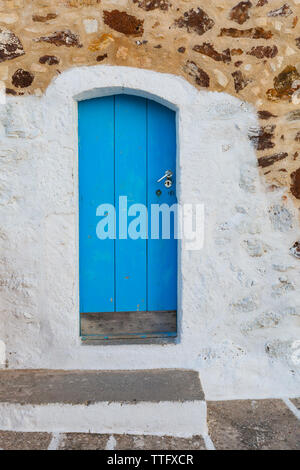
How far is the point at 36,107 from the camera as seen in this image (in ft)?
7.76

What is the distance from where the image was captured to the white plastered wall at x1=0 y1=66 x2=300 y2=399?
2.38 m

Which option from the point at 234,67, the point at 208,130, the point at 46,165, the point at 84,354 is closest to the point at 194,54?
the point at 234,67

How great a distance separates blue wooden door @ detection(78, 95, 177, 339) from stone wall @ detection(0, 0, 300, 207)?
30 centimetres

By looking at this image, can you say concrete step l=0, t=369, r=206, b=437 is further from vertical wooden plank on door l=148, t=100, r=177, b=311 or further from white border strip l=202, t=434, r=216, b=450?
vertical wooden plank on door l=148, t=100, r=177, b=311

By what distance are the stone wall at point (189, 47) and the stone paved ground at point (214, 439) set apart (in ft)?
4.64

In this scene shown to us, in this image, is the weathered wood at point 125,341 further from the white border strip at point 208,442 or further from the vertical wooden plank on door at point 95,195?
the white border strip at point 208,442

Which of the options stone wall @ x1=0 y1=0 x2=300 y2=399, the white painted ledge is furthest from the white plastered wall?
the white painted ledge

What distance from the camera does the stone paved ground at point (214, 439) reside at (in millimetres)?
1970

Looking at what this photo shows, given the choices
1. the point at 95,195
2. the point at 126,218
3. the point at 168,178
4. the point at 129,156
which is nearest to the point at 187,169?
the point at 168,178

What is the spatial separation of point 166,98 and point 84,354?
1.74 m

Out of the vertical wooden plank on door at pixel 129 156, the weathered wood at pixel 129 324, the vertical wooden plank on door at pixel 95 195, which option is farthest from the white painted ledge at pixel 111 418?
the vertical wooden plank on door at pixel 129 156

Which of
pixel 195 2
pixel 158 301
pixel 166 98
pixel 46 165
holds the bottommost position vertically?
pixel 158 301
